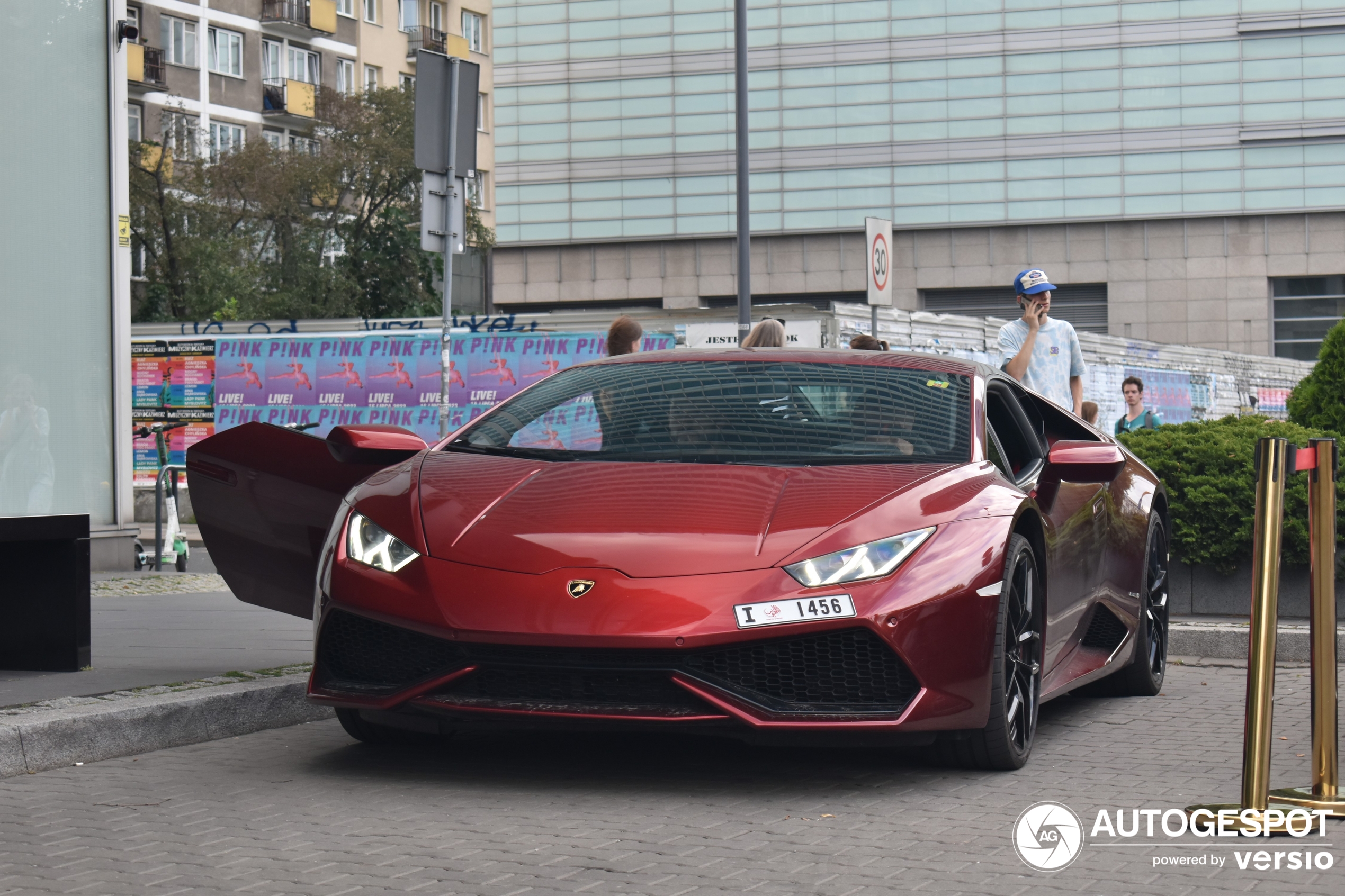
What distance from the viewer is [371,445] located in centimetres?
588

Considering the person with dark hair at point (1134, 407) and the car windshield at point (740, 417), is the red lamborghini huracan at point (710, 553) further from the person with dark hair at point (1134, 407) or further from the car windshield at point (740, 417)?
the person with dark hair at point (1134, 407)

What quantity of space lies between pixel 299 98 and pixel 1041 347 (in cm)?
5577

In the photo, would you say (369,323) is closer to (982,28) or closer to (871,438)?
(871,438)

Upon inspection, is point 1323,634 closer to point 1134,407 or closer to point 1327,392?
point 1327,392

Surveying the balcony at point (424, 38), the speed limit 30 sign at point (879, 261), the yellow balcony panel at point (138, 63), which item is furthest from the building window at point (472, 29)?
the speed limit 30 sign at point (879, 261)

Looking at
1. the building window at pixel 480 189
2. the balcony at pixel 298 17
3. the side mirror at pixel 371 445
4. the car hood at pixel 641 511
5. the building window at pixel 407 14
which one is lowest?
the car hood at pixel 641 511

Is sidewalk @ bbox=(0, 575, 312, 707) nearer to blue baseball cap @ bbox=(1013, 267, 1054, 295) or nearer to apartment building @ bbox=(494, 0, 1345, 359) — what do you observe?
blue baseball cap @ bbox=(1013, 267, 1054, 295)

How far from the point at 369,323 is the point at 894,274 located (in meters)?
25.1

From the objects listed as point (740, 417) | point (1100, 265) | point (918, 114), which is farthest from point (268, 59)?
point (740, 417)

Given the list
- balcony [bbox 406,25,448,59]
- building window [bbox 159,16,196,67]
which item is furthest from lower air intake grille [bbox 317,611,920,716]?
balcony [bbox 406,25,448,59]

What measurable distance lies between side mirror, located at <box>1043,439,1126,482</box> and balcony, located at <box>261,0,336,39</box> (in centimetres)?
5928

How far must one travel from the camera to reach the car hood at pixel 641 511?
16.0ft

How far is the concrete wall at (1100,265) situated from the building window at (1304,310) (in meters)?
0.51

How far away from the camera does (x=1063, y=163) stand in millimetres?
45188
